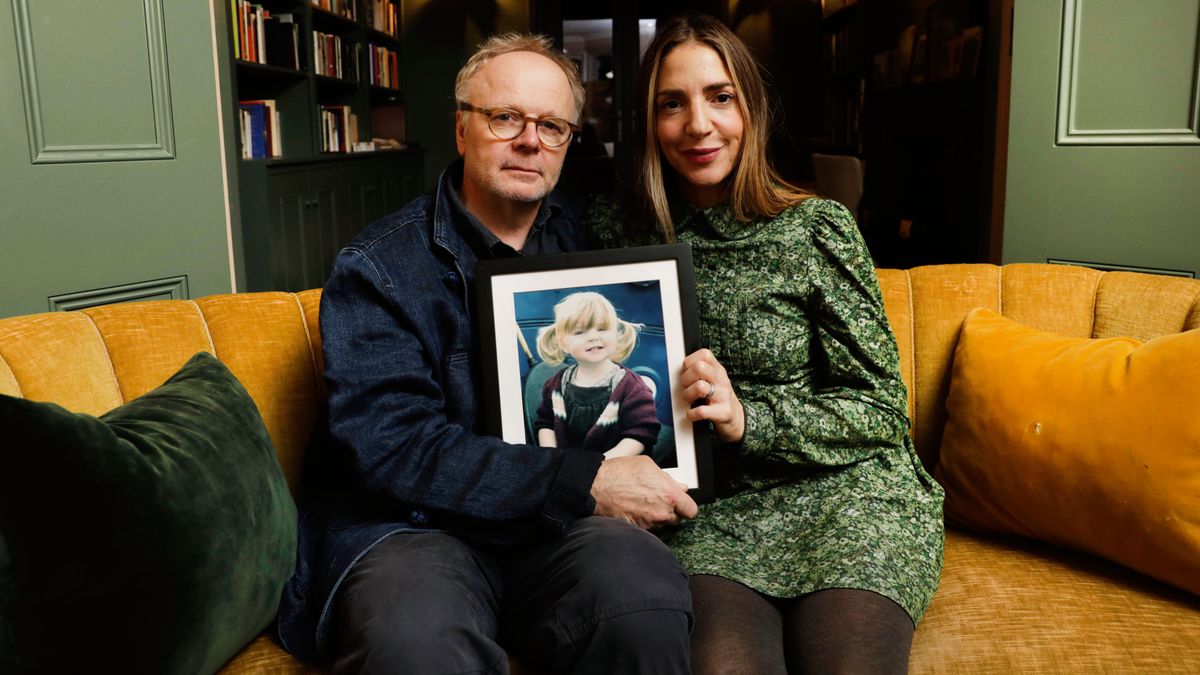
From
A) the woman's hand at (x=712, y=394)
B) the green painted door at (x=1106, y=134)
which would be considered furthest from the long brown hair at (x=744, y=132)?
the green painted door at (x=1106, y=134)

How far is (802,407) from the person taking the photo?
1414 mm

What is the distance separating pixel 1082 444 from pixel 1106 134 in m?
1.09

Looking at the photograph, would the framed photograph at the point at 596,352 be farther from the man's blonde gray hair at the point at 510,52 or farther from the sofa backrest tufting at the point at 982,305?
the sofa backrest tufting at the point at 982,305

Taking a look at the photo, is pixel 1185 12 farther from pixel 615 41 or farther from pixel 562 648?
pixel 615 41

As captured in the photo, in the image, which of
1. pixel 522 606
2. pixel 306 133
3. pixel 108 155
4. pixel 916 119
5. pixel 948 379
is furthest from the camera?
pixel 306 133

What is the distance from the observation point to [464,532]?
4.16 feet

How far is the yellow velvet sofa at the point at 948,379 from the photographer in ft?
4.08

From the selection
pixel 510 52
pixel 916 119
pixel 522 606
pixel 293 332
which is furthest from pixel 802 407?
pixel 916 119

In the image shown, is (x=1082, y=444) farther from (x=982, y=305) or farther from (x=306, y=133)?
(x=306, y=133)

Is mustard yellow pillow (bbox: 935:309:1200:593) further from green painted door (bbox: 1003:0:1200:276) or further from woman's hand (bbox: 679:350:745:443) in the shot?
green painted door (bbox: 1003:0:1200:276)

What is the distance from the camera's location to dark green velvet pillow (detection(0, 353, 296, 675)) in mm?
941

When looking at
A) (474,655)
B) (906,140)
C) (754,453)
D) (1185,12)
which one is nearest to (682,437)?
(754,453)

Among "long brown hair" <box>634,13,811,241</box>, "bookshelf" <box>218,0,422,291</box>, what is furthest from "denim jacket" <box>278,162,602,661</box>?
"bookshelf" <box>218,0,422,291</box>

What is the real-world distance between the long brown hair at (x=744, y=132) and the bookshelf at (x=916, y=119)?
5.40 ft
